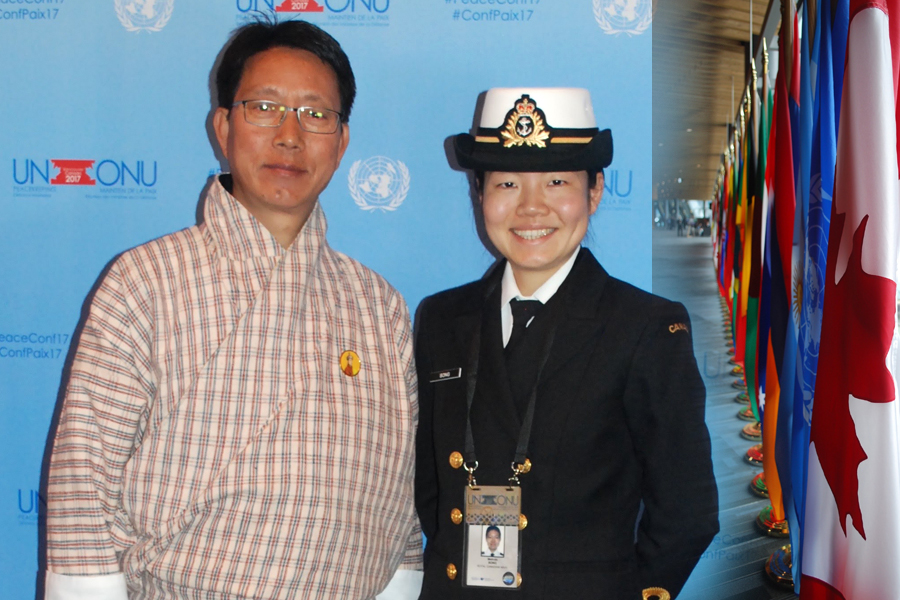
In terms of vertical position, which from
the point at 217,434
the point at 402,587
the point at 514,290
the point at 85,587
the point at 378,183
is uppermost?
the point at 378,183

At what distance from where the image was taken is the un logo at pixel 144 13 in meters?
2.23

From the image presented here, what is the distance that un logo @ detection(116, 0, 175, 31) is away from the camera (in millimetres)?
2234

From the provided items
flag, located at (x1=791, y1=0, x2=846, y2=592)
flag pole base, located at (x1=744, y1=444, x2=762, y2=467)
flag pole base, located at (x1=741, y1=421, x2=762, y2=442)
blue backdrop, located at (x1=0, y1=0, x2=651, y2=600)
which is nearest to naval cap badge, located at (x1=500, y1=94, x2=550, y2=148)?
blue backdrop, located at (x1=0, y1=0, x2=651, y2=600)

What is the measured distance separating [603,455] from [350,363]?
558 millimetres

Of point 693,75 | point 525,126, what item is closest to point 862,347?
point 525,126

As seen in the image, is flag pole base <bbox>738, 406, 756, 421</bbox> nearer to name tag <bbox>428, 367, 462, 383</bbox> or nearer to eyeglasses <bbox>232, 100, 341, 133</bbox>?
name tag <bbox>428, 367, 462, 383</bbox>

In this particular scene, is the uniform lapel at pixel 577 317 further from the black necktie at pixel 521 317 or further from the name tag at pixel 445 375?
the name tag at pixel 445 375

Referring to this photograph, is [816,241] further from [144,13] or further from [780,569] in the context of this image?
[144,13]

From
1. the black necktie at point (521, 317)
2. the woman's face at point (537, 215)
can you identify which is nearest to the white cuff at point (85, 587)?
the black necktie at point (521, 317)

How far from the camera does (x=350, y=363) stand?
163 centimetres

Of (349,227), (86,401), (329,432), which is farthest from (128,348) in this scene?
(349,227)

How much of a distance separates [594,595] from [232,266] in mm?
977

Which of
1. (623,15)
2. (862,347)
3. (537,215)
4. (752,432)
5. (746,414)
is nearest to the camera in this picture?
(537,215)

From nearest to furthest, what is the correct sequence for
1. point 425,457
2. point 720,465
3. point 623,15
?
1. point 425,457
2. point 623,15
3. point 720,465
